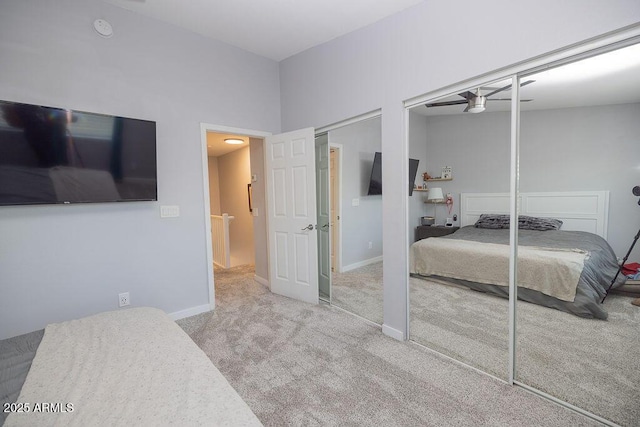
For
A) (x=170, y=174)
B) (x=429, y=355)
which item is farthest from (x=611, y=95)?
(x=170, y=174)

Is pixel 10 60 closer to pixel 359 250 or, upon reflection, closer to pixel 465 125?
pixel 465 125

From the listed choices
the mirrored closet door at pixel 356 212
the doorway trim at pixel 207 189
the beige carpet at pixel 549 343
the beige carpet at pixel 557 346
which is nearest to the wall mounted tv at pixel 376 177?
the mirrored closet door at pixel 356 212

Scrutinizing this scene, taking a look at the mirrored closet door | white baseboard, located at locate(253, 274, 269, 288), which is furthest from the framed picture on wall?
white baseboard, located at locate(253, 274, 269, 288)

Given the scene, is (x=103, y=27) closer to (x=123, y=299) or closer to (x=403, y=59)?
(x=123, y=299)

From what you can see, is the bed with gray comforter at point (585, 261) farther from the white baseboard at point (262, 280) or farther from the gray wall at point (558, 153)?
the white baseboard at point (262, 280)

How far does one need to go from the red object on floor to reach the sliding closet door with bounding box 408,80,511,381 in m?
0.65

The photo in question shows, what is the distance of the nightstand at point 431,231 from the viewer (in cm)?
268

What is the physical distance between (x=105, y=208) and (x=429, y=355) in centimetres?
309

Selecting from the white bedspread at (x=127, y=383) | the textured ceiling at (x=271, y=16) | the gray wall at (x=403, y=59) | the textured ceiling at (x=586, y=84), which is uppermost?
the textured ceiling at (x=271, y=16)

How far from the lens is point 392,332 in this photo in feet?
8.23

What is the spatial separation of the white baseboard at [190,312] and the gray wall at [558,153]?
2.85 m

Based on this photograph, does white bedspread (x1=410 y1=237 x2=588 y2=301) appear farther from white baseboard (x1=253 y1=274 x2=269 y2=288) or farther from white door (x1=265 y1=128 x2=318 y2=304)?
white baseboard (x1=253 y1=274 x2=269 y2=288)

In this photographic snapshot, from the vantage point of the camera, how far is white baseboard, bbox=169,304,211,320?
2.93 meters

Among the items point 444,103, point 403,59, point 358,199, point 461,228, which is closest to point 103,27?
point 403,59
